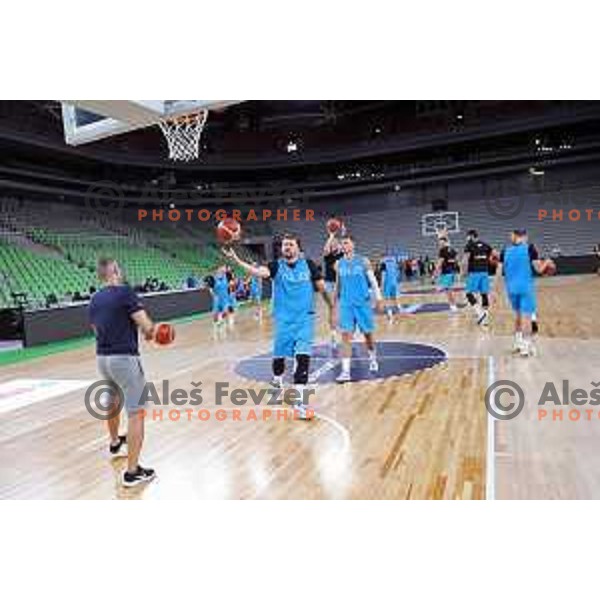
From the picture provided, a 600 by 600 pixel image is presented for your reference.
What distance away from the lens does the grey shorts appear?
4453mm

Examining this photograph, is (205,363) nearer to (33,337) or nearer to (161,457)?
(161,457)

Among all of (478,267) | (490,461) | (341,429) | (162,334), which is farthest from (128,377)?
(478,267)

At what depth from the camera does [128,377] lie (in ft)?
14.7

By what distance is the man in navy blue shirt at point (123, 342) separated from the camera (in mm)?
4457

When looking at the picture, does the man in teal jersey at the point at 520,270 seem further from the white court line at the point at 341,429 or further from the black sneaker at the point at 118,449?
the black sneaker at the point at 118,449

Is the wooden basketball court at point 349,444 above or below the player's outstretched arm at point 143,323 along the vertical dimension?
below

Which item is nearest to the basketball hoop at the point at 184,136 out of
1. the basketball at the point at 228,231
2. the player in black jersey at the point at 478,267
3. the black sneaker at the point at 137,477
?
the basketball at the point at 228,231

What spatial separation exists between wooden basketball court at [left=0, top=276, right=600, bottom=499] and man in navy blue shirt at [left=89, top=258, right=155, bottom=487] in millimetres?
410

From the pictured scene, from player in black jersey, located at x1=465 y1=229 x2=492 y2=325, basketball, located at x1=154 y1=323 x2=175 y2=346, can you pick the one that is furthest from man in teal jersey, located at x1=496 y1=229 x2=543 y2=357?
basketball, located at x1=154 y1=323 x2=175 y2=346

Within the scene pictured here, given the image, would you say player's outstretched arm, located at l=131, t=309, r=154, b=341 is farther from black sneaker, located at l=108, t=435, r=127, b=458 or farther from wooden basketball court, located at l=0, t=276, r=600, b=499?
black sneaker, located at l=108, t=435, r=127, b=458

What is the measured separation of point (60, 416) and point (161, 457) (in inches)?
91.3

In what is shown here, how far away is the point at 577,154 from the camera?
96.2 ft
